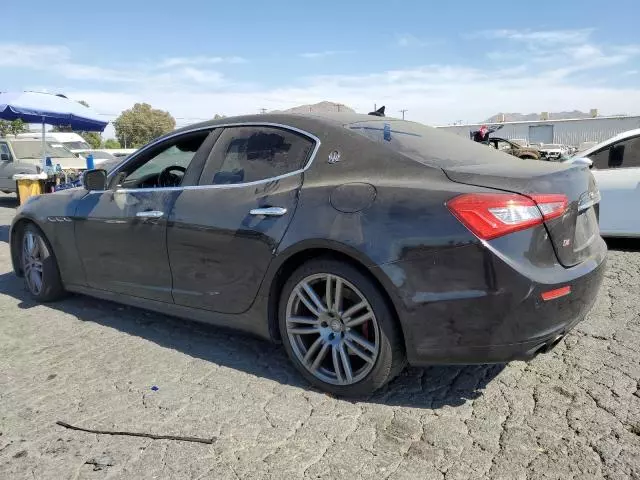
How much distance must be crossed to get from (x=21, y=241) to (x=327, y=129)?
352 centimetres

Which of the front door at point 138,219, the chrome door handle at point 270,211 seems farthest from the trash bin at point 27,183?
the chrome door handle at point 270,211

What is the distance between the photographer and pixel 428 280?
2633mm

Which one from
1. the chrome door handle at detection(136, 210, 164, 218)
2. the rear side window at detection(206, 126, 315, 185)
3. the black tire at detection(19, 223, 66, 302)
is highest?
the rear side window at detection(206, 126, 315, 185)

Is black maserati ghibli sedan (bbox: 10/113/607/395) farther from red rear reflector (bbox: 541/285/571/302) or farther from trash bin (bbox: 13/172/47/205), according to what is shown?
trash bin (bbox: 13/172/47/205)

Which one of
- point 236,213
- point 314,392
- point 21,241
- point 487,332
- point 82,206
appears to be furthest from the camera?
point 21,241

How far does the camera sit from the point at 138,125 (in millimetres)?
61719

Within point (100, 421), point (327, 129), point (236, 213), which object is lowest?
point (100, 421)

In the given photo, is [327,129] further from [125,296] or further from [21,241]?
[21,241]

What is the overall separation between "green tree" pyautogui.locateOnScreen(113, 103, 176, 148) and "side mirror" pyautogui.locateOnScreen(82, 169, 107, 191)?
5955 cm

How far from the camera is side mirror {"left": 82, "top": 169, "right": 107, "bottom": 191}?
4.29 metres

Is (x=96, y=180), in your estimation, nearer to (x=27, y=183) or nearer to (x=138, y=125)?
(x=27, y=183)

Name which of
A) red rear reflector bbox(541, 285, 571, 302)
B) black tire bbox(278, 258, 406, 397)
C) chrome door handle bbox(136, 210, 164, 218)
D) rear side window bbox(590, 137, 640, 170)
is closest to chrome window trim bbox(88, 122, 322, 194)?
chrome door handle bbox(136, 210, 164, 218)

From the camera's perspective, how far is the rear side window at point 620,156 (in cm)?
627

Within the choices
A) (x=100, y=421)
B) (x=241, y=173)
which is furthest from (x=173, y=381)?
(x=241, y=173)
